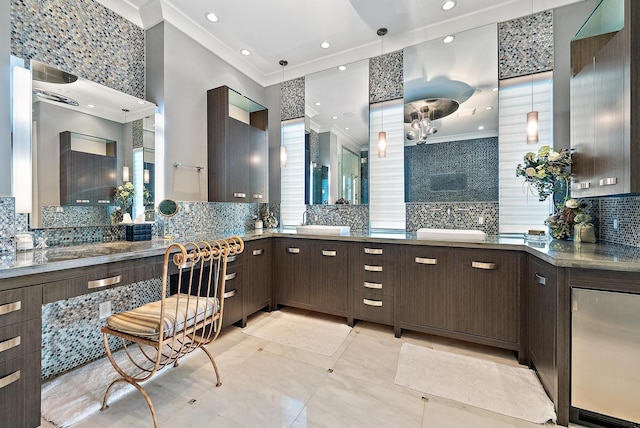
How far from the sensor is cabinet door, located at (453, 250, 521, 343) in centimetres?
214

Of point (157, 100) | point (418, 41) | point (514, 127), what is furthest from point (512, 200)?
point (157, 100)

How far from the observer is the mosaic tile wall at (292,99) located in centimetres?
377

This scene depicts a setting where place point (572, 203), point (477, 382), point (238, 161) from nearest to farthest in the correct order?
point (477, 382), point (572, 203), point (238, 161)

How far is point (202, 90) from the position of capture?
3072 millimetres

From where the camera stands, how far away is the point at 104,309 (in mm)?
2256

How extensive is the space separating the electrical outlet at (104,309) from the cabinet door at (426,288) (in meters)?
Answer: 2.57

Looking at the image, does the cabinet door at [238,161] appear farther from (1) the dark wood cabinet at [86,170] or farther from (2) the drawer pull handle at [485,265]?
(2) the drawer pull handle at [485,265]

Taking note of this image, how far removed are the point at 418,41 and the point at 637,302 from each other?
116 inches

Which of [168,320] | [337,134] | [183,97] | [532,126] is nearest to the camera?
[168,320]

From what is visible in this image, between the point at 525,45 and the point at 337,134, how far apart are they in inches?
82.6

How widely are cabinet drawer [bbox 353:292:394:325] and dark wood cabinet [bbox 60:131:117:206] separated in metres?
2.50

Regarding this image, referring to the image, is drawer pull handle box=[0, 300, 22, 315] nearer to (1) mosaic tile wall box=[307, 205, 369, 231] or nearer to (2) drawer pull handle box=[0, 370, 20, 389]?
(2) drawer pull handle box=[0, 370, 20, 389]

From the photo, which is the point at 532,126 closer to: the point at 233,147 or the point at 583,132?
the point at 583,132

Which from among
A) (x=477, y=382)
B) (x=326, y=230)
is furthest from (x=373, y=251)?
(x=477, y=382)
